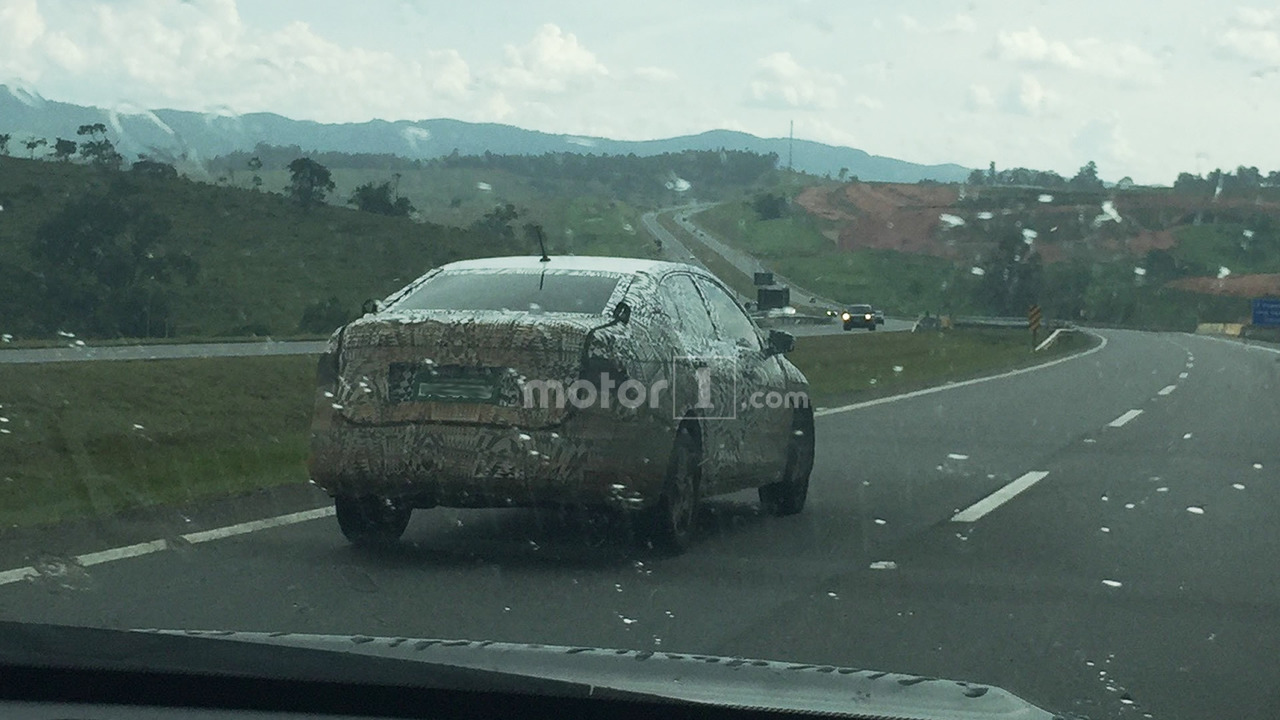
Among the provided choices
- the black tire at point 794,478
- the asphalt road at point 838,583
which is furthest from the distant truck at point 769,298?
the black tire at point 794,478

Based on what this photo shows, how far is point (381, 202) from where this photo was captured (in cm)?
6494

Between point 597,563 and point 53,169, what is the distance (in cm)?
7271

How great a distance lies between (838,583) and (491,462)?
5.67 ft

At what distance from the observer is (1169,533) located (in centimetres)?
961

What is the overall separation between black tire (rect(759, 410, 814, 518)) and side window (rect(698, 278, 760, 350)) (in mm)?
727

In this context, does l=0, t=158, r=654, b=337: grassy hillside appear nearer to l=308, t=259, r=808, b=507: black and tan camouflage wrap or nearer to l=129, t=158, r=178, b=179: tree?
l=129, t=158, r=178, b=179: tree

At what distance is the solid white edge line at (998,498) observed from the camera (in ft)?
33.7

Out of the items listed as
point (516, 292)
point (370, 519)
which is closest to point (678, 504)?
point (516, 292)

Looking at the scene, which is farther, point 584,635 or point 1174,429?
point 1174,429

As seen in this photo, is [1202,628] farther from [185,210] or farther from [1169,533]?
[185,210]

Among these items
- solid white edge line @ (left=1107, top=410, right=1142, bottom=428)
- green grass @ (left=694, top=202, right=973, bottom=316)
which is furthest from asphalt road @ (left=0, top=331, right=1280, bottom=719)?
green grass @ (left=694, top=202, right=973, bottom=316)

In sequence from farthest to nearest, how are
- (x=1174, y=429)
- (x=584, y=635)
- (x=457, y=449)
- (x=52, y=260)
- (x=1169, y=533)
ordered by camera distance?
(x=52, y=260)
(x=1174, y=429)
(x=1169, y=533)
(x=457, y=449)
(x=584, y=635)

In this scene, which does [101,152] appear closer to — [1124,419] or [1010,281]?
[1124,419]

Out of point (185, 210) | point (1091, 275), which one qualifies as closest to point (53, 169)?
point (185, 210)
